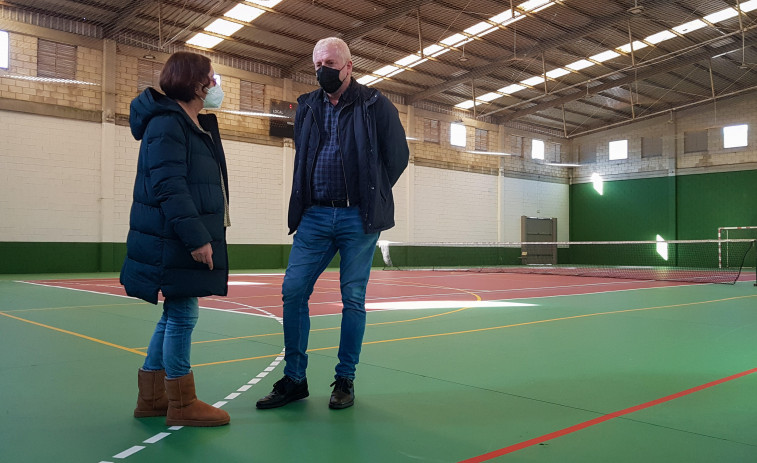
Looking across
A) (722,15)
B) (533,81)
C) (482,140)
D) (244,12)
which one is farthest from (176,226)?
(482,140)

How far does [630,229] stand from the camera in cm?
3198

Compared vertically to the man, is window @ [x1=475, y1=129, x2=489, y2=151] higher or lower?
higher

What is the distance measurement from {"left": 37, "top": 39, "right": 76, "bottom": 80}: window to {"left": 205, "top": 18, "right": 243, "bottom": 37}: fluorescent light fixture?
425cm

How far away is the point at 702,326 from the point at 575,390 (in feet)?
12.5

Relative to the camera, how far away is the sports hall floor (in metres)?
2.62

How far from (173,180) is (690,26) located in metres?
23.0

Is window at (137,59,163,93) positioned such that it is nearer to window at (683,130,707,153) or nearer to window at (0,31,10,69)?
window at (0,31,10,69)

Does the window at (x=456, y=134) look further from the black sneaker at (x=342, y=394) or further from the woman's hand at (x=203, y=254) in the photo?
the woman's hand at (x=203, y=254)

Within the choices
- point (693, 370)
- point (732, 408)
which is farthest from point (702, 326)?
point (732, 408)

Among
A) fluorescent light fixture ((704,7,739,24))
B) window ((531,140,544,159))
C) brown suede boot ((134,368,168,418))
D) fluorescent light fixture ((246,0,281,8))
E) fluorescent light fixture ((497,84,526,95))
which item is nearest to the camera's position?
brown suede boot ((134,368,168,418))

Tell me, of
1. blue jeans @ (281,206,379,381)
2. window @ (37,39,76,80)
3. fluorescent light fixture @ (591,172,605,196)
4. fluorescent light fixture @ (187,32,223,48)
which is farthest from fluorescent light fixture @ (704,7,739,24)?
blue jeans @ (281,206,379,381)

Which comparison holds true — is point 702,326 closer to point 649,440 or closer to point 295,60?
point 649,440

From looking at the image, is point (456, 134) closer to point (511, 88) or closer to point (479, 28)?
point (511, 88)

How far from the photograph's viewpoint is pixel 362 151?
348 cm
